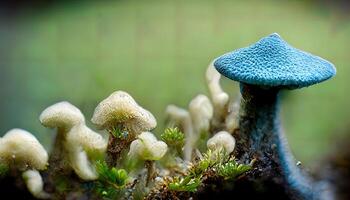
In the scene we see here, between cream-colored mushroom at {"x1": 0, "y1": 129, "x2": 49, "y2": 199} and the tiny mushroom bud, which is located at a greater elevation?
the tiny mushroom bud

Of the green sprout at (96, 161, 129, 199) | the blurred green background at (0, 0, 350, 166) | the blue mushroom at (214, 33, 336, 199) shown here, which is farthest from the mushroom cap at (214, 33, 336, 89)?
the blurred green background at (0, 0, 350, 166)

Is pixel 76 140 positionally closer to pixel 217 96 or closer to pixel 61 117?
pixel 61 117

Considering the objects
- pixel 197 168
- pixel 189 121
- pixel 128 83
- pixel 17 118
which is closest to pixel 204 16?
pixel 128 83

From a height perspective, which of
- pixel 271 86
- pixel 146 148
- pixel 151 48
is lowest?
pixel 151 48

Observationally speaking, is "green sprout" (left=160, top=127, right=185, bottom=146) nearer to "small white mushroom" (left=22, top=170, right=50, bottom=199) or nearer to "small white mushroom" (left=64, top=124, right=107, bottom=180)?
"small white mushroom" (left=64, top=124, right=107, bottom=180)

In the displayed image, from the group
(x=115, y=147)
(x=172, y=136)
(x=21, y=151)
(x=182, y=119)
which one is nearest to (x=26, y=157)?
(x=21, y=151)

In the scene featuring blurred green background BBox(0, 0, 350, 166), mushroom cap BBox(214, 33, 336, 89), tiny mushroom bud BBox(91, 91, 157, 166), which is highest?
mushroom cap BBox(214, 33, 336, 89)
